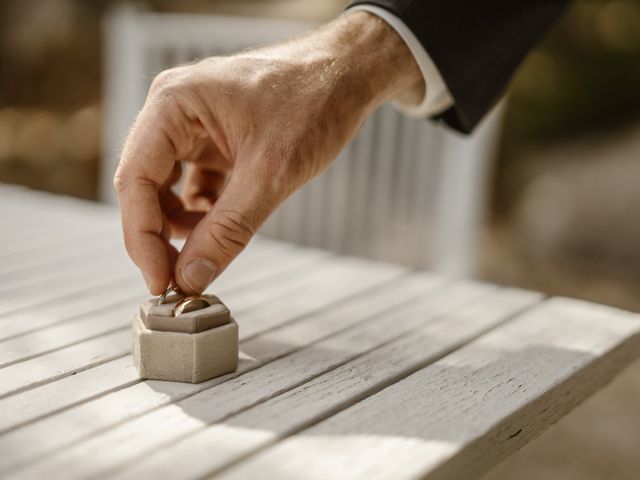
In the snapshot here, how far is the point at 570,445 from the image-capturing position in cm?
224

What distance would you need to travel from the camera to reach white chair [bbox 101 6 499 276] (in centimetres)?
243

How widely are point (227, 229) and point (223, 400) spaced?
205 mm

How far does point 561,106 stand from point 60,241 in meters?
3.71

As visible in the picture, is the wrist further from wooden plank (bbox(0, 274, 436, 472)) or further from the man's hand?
wooden plank (bbox(0, 274, 436, 472))

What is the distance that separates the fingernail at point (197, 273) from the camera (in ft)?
2.91

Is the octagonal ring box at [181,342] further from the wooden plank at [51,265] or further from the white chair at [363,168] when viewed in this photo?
the white chair at [363,168]

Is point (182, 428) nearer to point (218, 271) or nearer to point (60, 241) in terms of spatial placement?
point (218, 271)

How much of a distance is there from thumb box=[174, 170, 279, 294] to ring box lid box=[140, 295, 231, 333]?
0.06m

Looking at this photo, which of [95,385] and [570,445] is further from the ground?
[95,385]

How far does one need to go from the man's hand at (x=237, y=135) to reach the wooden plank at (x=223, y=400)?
138 millimetres

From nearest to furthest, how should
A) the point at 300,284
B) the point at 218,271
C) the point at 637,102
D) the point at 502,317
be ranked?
the point at 218,271 < the point at 502,317 < the point at 300,284 < the point at 637,102

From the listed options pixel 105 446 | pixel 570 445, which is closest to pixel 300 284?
pixel 105 446

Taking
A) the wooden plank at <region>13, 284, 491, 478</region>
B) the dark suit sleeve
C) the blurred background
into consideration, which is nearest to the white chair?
the blurred background

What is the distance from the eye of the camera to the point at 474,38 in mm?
1214
